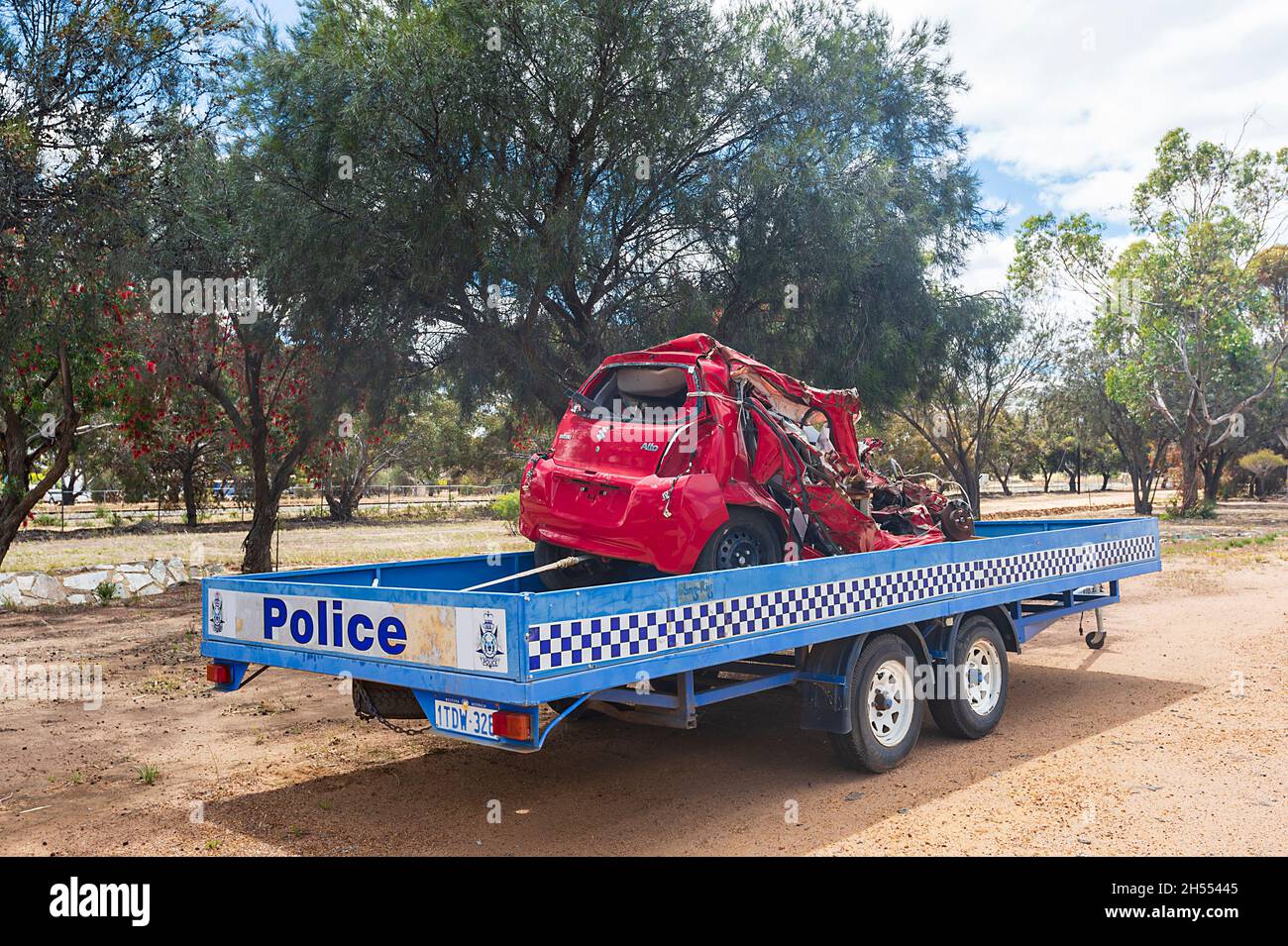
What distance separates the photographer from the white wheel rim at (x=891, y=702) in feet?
21.2

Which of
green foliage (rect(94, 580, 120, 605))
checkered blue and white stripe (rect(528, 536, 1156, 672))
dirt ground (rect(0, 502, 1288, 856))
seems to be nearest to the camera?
checkered blue and white stripe (rect(528, 536, 1156, 672))

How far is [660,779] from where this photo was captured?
646 cm

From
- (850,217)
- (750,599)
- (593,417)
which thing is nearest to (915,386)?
(850,217)

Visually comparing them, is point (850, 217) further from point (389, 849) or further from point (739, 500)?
point (389, 849)

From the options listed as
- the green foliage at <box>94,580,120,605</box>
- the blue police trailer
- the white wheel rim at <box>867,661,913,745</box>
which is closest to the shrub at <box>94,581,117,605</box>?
the green foliage at <box>94,580,120,605</box>

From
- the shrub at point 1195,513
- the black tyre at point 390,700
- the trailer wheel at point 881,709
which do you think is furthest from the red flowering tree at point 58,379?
the shrub at point 1195,513

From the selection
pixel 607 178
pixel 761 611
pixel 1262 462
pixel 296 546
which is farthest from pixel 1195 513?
pixel 761 611

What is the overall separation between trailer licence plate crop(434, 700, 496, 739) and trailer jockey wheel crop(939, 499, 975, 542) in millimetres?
5024

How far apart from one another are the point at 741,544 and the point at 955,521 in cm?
269

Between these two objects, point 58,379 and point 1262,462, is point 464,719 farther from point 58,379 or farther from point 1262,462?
point 1262,462

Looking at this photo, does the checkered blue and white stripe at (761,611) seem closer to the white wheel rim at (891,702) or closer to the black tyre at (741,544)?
the white wheel rim at (891,702)

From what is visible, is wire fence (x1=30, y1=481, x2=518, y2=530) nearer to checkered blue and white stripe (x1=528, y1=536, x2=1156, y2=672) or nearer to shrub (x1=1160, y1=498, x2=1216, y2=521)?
shrub (x1=1160, y1=498, x2=1216, y2=521)

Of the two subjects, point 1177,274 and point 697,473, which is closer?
point 697,473

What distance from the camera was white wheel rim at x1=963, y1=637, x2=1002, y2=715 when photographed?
24.0 feet
